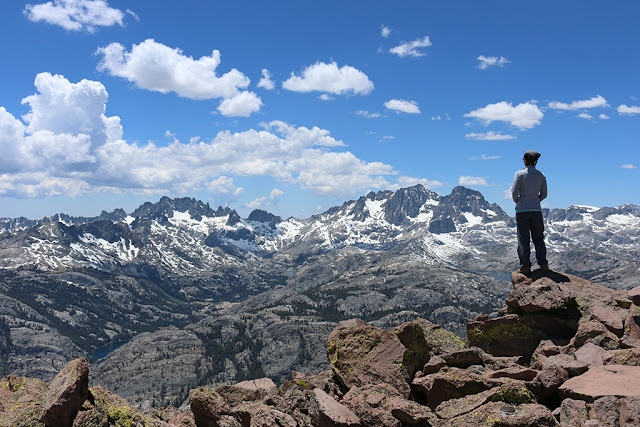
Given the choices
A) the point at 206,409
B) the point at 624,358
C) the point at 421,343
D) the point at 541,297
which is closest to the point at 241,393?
the point at 206,409

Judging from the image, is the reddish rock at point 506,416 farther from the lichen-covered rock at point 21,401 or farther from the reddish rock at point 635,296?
the reddish rock at point 635,296

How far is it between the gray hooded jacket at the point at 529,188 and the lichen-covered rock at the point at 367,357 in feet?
40.1

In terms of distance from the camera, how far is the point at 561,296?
1975 cm

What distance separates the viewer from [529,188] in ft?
75.3

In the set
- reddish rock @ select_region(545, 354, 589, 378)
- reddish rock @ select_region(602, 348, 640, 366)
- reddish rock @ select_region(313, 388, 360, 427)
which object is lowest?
reddish rock @ select_region(313, 388, 360, 427)

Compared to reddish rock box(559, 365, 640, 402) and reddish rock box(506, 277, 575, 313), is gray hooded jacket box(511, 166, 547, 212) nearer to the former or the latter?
reddish rock box(506, 277, 575, 313)

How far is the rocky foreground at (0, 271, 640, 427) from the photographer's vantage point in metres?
12.1

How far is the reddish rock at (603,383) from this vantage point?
11795 millimetres

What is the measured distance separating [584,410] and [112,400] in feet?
53.5

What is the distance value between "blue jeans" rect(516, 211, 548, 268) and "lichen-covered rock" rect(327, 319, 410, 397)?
1134 cm

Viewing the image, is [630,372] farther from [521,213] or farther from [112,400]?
[112,400]

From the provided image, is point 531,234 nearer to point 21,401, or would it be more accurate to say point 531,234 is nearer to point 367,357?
point 367,357

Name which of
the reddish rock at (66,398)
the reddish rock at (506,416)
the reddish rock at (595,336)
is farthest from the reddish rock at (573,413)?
the reddish rock at (66,398)

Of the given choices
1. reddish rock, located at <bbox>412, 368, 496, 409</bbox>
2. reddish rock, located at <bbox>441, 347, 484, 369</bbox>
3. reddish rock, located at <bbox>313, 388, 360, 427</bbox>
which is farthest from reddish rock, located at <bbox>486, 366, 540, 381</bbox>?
reddish rock, located at <bbox>313, 388, 360, 427</bbox>
